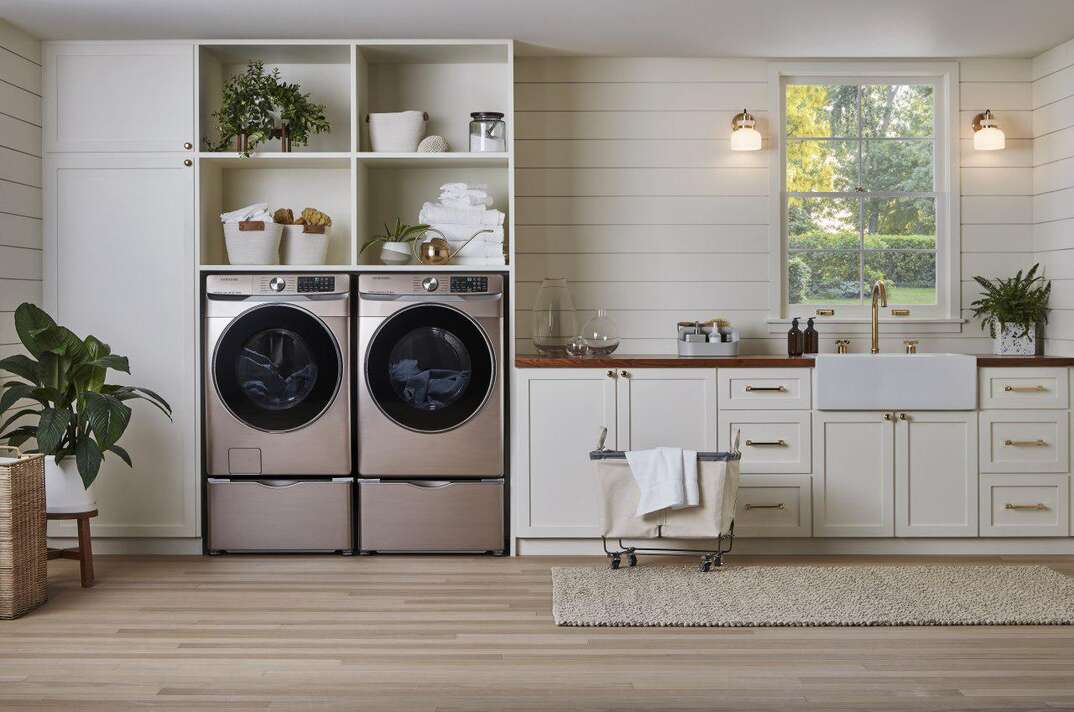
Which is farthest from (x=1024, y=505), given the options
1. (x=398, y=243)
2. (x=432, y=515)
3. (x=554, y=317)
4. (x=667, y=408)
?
(x=398, y=243)

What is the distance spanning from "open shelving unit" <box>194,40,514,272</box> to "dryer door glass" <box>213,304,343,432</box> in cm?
35

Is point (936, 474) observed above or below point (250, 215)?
below

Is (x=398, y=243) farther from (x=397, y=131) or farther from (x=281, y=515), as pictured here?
(x=281, y=515)

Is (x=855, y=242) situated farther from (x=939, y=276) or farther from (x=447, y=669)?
(x=447, y=669)

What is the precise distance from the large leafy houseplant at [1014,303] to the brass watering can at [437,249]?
7.80ft

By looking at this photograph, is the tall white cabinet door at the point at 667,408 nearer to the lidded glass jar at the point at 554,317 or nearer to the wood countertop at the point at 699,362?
the wood countertop at the point at 699,362

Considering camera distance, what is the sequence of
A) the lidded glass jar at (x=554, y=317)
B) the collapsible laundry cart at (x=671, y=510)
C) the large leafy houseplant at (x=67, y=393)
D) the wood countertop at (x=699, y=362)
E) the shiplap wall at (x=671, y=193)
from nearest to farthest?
Result: 1. the large leafy houseplant at (x=67, y=393)
2. the collapsible laundry cart at (x=671, y=510)
3. the wood countertop at (x=699, y=362)
4. the lidded glass jar at (x=554, y=317)
5. the shiplap wall at (x=671, y=193)

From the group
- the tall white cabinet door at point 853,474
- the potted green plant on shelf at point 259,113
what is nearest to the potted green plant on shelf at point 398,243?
the potted green plant on shelf at point 259,113

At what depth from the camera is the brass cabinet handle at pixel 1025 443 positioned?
165 inches

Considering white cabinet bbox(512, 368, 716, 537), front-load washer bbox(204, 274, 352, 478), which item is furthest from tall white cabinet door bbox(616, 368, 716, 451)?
front-load washer bbox(204, 274, 352, 478)

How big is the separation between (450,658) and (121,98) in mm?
2865

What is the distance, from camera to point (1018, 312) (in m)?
4.43

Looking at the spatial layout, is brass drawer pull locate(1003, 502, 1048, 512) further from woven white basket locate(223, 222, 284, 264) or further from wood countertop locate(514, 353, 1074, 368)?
woven white basket locate(223, 222, 284, 264)

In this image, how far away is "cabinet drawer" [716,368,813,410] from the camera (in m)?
4.17
